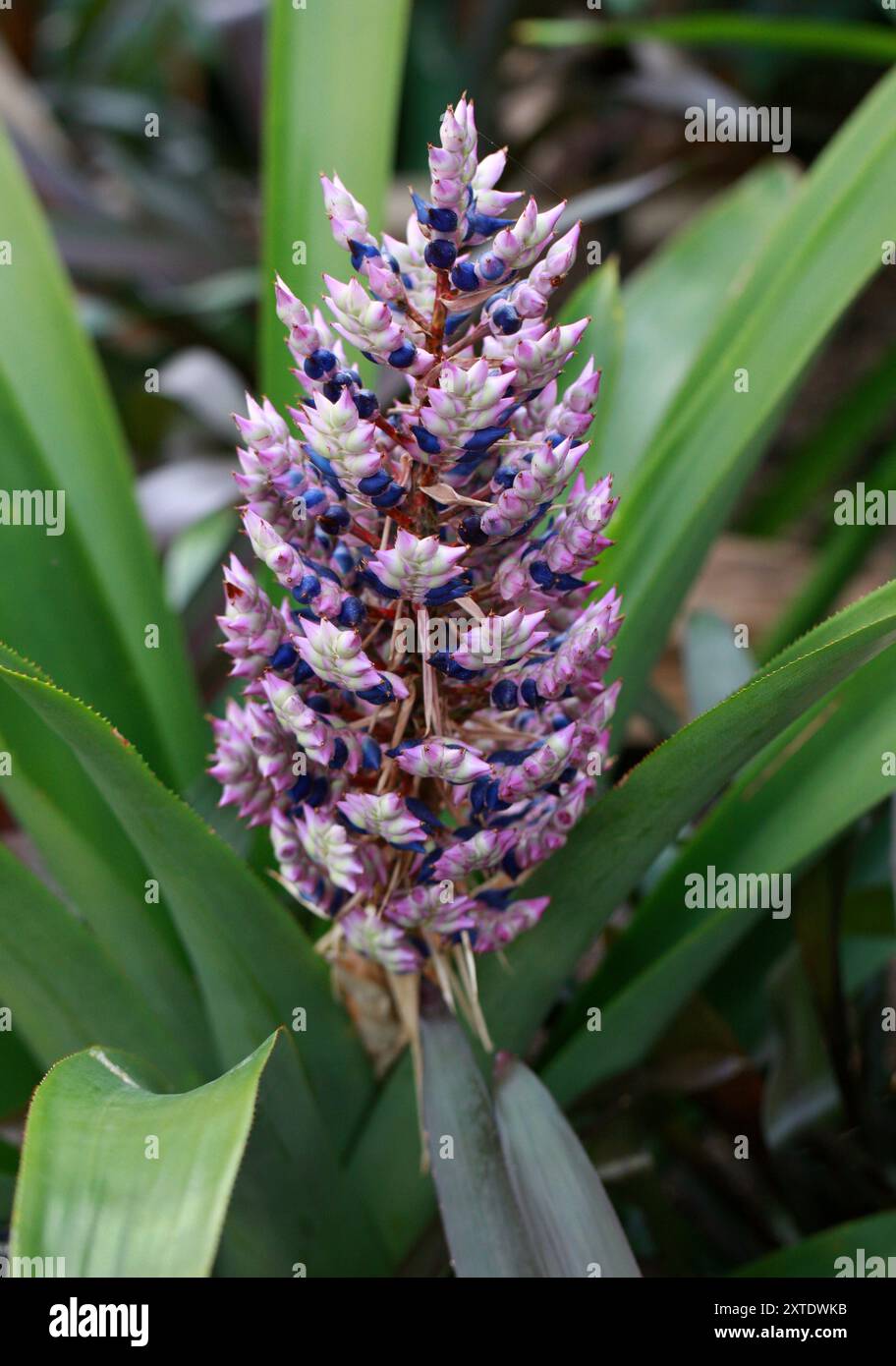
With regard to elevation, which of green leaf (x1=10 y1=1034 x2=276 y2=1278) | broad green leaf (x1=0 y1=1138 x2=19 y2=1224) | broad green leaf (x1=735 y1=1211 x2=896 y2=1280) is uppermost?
green leaf (x1=10 y1=1034 x2=276 y2=1278)

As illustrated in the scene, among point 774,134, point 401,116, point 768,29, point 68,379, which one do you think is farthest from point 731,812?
point 401,116

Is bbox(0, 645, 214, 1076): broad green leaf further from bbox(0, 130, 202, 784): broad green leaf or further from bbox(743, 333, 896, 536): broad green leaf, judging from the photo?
bbox(743, 333, 896, 536): broad green leaf

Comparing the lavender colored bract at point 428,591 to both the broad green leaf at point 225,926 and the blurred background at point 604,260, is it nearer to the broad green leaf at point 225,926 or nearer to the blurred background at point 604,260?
the broad green leaf at point 225,926

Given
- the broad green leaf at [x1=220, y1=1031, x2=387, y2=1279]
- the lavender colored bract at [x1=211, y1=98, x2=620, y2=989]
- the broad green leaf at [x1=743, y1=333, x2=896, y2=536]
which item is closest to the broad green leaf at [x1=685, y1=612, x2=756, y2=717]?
the lavender colored bract at [x1=211, y1=98, x2=620, y2=989]

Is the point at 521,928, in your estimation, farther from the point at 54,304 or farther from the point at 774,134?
the point at 774,134

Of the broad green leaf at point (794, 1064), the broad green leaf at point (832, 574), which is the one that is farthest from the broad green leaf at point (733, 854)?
the broad green leaf at point (832, 574)
